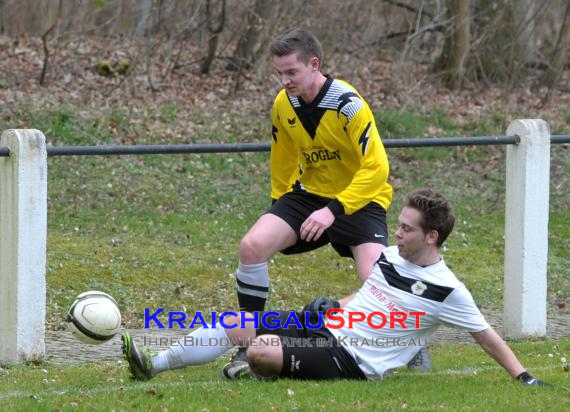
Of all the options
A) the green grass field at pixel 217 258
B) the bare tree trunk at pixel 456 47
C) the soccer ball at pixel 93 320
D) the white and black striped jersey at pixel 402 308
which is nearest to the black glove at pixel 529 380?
the green grass field at pixel 217 258

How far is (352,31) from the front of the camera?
66.4ft

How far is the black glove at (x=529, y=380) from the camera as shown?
593cm

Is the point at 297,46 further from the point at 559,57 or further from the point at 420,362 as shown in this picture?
the point at 559,57

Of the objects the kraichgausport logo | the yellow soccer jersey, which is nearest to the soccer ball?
the kraichgausport logo

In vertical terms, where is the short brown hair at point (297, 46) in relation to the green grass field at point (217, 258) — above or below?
above

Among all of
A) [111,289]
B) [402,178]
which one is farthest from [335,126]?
[402,178]

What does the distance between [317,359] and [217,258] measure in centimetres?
547

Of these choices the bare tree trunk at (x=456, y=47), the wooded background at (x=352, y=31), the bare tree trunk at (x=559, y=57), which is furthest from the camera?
the bare tree trunk at (x=559, y=57)

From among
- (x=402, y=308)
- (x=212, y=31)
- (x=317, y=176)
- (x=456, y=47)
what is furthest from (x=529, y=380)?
(x=456, y=47)

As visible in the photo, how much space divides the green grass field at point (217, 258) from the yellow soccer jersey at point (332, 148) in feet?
3.89

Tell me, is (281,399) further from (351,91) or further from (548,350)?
(548,350)

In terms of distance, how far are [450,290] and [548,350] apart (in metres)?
1.93

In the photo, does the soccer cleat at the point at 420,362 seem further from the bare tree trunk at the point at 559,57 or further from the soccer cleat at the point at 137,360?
the bare tree trunk at the point at 559,57

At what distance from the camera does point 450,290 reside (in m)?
5.97
